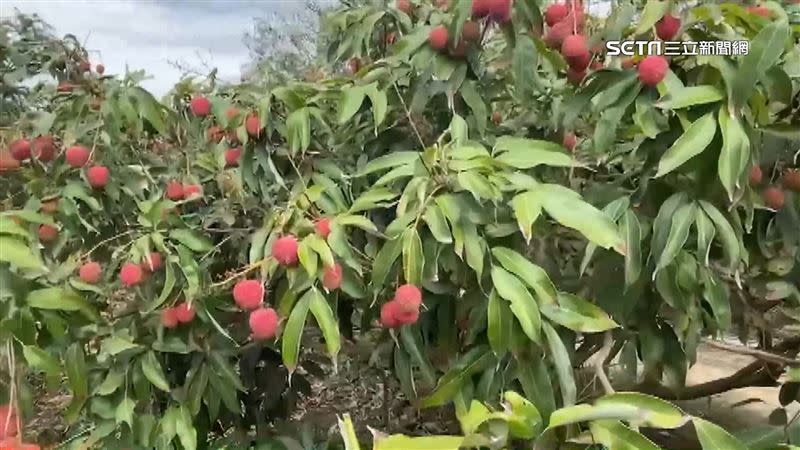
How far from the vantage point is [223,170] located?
57.1 inches

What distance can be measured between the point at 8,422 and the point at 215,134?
81 centimetres

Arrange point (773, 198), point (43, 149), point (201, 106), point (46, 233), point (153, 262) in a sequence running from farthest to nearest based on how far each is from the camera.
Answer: point (201, 106) → point (43, 149) → point (46, 233) → point (153, 262) → point (773, 198)

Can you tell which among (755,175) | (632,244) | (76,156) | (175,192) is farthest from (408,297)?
(76,156)

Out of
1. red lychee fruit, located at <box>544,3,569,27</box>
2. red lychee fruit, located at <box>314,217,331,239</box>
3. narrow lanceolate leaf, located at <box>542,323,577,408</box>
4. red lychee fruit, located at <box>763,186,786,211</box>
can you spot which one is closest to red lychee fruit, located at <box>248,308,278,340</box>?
red lychee fruit, located at <box>314,217,331,239</box>

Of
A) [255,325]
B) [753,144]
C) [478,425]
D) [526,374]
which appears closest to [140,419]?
[255,325]

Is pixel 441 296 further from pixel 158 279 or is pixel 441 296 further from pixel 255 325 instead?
pixel 158 279

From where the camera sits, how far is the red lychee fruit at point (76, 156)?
1.36 metres

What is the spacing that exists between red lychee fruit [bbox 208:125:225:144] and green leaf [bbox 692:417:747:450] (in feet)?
3.36

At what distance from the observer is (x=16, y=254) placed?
0.87 meters

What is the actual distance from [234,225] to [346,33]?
0.40m

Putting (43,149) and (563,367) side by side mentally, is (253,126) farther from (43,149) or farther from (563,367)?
(563,367)

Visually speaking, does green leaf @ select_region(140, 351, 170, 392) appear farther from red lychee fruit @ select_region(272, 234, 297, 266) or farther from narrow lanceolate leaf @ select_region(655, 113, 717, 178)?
narrow lanceolate leaf @ select_region(655, 113, 717, 178)

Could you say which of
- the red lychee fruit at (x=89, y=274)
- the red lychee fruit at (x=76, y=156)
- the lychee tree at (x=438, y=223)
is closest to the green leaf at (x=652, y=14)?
the lychee tree at (x=438, y=223)

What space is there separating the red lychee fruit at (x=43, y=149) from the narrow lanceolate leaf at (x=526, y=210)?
885 millimetres
